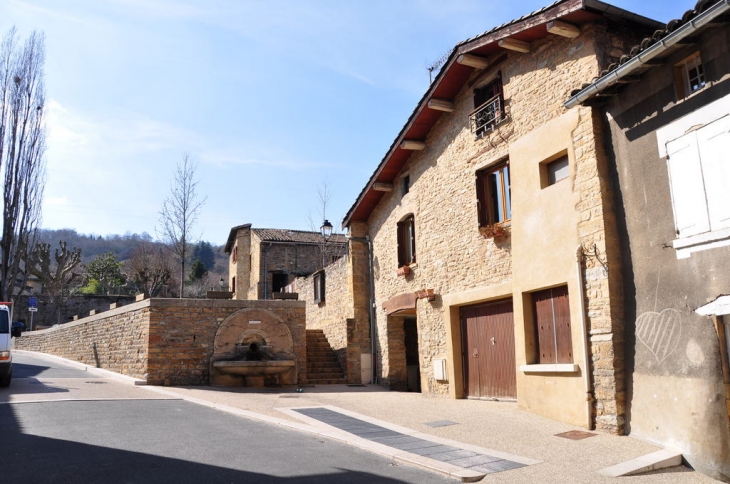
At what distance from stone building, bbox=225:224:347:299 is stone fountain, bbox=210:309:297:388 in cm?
1138

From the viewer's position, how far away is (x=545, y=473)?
589 centimetres

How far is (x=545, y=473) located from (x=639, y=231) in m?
3.48

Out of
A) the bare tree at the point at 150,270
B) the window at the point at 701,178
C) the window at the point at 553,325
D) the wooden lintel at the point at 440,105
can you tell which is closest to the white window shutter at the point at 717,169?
the window at the point at 701,178

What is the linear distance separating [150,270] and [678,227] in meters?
35.9

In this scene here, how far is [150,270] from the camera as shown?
37.7 metres

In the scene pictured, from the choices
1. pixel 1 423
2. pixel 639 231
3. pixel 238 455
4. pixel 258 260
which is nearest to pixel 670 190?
pixel 639 231

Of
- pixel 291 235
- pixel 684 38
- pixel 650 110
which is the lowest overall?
pixel 650 110

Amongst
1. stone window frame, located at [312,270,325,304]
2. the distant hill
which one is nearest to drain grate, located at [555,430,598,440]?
stone window frame, located at [312,270,325,304]

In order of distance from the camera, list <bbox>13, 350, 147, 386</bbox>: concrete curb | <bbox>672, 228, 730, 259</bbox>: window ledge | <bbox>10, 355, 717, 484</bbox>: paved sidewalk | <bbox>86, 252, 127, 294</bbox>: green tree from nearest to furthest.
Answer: <bbox>10, 355, 717, 484</bbox>: paved sidewalk
<bbox>672, 228, 730, 259</bbox>: window ledge
<bbox>13, 350, 147, 386</bbox>: concrete curb
<bbox>86, 252, 127, 294</bbox>: green tree

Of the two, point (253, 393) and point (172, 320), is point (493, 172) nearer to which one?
point (253, 393)

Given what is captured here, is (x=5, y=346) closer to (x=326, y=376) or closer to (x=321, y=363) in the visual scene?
(x=326, y=376)

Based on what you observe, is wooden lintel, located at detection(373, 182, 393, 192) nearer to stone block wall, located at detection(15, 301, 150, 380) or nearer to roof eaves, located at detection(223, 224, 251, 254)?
stone block wall, located at detection(15, 301, 150, 380)

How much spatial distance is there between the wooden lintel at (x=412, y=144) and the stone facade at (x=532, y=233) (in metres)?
0.16

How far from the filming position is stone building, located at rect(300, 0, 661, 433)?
799 centimetres
